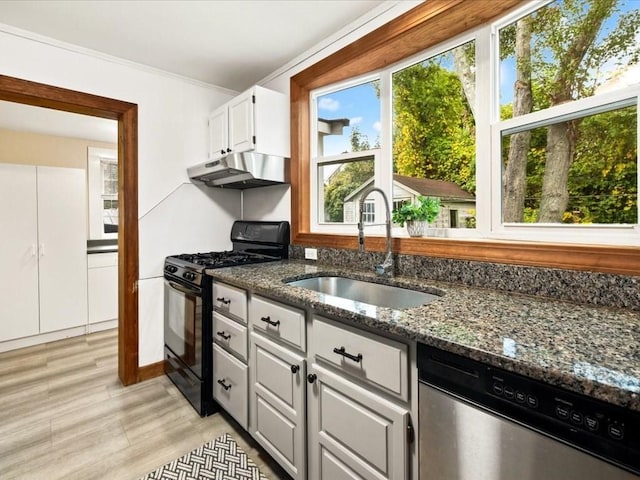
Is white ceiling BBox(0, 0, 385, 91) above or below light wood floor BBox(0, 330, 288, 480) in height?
above

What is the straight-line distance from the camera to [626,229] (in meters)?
1.20

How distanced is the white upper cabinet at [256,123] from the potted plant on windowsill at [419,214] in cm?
114

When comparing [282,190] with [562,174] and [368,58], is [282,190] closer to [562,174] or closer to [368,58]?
[368,58]

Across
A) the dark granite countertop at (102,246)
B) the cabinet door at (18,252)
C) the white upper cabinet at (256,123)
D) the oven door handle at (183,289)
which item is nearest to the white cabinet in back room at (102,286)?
the dark granite countertop at (102,246)

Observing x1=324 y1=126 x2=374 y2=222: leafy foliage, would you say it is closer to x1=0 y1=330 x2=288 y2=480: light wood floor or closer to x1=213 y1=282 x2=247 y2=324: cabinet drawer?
x1=213 y1=282 x2=247 y2=324: cabinet drawer

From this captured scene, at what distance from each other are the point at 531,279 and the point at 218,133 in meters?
2.42

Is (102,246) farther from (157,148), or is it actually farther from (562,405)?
(562,405)

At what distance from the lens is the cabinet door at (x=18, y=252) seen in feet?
10.3

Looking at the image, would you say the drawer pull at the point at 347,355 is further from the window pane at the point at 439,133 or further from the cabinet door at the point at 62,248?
the cabinet door at the point at 62,248

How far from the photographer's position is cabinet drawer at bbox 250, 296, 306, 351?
136cm

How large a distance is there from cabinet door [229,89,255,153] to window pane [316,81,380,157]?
0.51 metres

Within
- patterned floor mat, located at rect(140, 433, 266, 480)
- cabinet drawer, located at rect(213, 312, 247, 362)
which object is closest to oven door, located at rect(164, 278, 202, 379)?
cabinet drawer, located at rect(213, 312, 247, 362)

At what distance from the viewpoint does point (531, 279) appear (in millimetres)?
1297

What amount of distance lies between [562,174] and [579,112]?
9.7 inches
